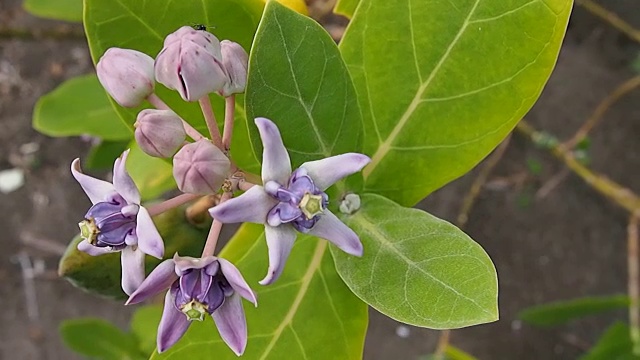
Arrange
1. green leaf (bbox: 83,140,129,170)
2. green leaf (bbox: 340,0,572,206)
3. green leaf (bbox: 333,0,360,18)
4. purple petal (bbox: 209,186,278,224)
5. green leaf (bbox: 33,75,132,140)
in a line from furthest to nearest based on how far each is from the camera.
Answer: green leaf (bbox: 83,140,129,170) < green leaf (bbox: 33,75,132,140) < green leaf (bbox: 333,0,360,18) < green leaf (bbox: 340,0,572,206) < purple petal (bbox: 209,186,278,224)

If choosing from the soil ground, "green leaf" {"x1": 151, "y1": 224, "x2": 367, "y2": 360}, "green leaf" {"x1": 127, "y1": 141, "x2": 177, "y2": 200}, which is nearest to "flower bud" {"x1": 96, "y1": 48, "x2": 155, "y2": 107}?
"green leaf" {"x1": 151, "y1": 224, "x2": 367, "y2": 360}

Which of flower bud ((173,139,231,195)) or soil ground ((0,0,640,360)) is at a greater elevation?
flower bud ((173,139,231,195))

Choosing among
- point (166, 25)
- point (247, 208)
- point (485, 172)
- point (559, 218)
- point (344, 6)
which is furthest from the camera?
point (559, 218)

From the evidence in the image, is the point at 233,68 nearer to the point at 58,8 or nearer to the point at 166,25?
the point at 166,25

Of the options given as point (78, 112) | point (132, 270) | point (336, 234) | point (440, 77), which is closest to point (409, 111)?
point (440, 77)

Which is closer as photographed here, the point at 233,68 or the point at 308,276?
the point at 233,68

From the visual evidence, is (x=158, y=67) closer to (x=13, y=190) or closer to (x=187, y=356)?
(x=187, y=356)

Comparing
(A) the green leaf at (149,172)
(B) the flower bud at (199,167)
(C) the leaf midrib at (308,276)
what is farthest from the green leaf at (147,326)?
(B) the flower bud at (199,167)

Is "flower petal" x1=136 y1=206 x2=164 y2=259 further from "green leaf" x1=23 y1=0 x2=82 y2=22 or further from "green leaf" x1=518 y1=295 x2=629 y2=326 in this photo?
"green leaf" x1=518 y1=295 x2=629 y2=326
